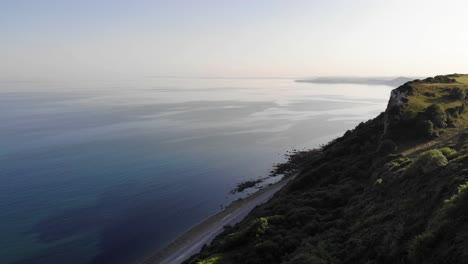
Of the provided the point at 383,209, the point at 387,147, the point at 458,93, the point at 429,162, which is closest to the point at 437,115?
the point at 387,147

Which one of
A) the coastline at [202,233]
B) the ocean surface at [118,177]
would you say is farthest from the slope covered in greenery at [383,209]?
the ocean surface at [118,177]

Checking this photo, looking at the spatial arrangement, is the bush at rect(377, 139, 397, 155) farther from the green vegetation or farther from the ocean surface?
the green vegetation

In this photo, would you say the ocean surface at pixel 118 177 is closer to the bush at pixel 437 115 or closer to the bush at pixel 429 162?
the bush at pixel 429 162

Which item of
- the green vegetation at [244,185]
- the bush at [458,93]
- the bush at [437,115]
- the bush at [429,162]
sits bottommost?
the green vegetation at [244,185]

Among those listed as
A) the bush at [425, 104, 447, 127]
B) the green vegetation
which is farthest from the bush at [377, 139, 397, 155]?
the green vegetation

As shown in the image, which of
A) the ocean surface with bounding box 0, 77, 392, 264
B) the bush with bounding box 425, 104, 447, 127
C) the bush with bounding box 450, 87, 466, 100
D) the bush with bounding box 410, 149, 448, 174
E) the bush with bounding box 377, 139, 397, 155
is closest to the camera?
the bush with bounding box 410, 149, 448, 174

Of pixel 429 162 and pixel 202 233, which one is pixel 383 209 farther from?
pixel 202 233

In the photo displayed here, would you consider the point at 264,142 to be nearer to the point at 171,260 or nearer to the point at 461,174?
the point at 171,260
